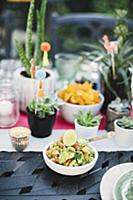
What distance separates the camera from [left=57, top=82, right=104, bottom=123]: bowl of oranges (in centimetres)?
133

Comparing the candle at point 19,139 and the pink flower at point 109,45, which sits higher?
the pink flower at point 109,45

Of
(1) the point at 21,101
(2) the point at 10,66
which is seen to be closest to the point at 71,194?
(1) the point at 21,101

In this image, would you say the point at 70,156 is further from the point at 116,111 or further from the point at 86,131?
the point at 116,111

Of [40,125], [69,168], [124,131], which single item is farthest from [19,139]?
[124,131]

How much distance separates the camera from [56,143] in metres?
1.07

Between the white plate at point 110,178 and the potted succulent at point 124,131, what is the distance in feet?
0.54

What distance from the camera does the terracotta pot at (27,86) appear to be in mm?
1368

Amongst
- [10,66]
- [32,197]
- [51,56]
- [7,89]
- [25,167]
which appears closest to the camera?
[32,197]

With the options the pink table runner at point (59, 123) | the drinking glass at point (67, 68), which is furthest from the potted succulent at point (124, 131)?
the drinking glass at point (67, 68)

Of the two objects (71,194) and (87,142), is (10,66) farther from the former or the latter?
(71,194)

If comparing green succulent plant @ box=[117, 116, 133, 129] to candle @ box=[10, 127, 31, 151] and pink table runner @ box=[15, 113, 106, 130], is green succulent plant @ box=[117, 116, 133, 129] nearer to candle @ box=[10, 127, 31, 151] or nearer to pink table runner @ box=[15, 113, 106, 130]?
pink table runner @ box=[15, 113, 106, 130]

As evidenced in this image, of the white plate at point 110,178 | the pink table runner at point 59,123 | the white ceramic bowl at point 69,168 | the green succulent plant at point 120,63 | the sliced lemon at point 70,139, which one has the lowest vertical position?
the pink table runner at point 59,123

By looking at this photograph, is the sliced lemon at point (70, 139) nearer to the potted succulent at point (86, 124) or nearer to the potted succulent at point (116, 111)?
the potted succulent at point (86, 124)

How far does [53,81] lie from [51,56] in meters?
0.70
